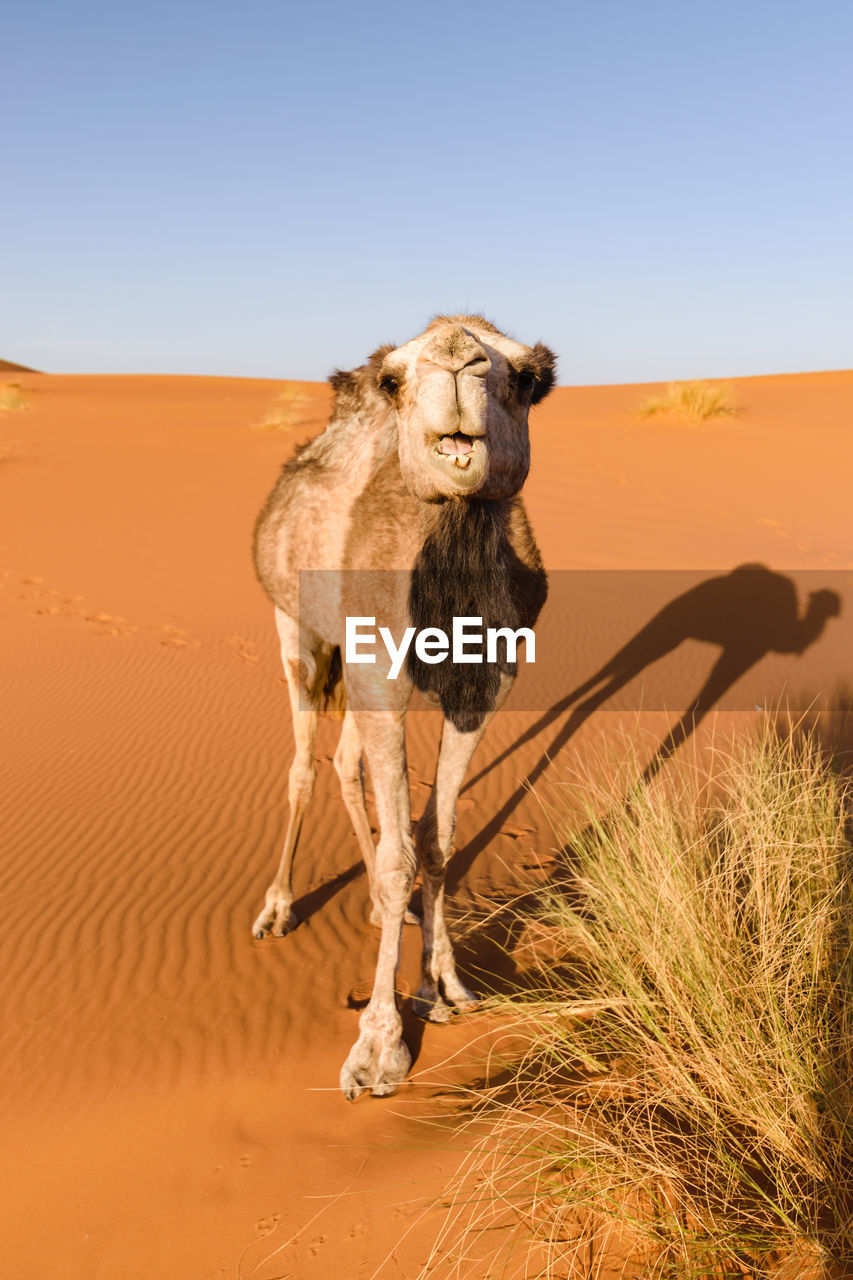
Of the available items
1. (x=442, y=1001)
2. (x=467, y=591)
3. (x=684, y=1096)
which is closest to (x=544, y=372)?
(x=467, y=591)

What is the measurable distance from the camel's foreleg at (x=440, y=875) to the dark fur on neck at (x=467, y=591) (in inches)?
4.8

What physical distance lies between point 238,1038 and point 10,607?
855 centimetres

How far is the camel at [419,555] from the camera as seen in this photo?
94.5 inches

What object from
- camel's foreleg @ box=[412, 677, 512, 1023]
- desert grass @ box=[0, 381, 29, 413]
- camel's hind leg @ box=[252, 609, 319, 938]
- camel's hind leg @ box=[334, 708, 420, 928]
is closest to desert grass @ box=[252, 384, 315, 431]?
desert grass @ box=[0, 381, 29, 413]

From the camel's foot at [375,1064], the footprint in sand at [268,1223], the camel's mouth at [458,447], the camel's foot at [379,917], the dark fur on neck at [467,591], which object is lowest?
the footprint in sand at [268,1223]

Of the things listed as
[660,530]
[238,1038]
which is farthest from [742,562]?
[238,1038]

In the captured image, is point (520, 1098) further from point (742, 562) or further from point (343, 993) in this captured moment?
point (742, 562)

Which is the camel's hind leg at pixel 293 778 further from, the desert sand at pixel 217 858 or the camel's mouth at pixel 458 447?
the camel's mouth at pixel 458 447

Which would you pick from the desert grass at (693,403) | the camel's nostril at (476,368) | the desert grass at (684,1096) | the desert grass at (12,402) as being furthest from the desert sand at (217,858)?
the desert grass at (12,402)

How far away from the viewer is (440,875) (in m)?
3.55

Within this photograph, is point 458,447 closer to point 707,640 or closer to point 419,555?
point 419,555

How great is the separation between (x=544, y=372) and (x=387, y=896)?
1997mm

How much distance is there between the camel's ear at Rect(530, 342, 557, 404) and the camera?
9.44ft

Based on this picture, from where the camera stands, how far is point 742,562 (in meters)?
12.9
